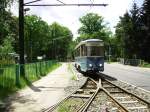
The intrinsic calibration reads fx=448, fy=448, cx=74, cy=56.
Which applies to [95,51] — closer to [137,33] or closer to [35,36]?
[137,33]

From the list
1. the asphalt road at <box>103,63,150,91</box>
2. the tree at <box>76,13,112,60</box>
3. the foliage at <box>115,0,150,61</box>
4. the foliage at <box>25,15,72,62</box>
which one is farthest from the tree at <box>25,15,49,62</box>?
the asphalt road at <box>103,63,150,91</box>

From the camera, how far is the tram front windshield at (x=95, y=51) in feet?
122

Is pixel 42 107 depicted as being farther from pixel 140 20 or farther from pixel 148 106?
pixel 140 20

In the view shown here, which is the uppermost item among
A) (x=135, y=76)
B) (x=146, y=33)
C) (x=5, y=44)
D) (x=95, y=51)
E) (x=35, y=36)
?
(x=35, y=36)

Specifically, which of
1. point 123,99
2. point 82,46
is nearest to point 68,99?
point 123,99

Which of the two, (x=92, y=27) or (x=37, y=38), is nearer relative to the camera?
(x=37, y=38)

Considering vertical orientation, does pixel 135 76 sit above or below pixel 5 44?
below

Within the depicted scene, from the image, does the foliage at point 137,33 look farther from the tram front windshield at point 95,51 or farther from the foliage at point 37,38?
the tram front windshield at point 95,51

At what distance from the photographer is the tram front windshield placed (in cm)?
3728

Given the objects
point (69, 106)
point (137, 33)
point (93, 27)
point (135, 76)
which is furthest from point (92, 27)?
point (69, 106)

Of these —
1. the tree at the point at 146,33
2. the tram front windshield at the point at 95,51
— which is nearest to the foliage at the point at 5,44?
the tram front windshield at the point at 95,51

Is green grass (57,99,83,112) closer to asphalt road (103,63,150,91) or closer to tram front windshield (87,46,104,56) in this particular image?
asphalt road (103,63,150,91)

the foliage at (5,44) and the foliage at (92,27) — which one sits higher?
the foliage at (92,27)

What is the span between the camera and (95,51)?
37438mm
